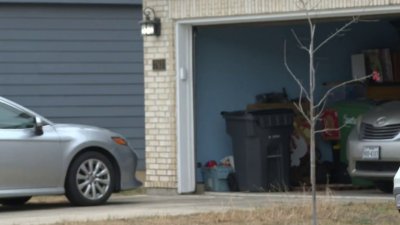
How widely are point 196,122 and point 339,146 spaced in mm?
2483

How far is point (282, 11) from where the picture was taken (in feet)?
46.1

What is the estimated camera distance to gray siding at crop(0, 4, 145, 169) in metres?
18.9

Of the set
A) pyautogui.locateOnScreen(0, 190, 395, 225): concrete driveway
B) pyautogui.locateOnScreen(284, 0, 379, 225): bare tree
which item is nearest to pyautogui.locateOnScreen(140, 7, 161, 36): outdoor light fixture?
pyautogui.locateOnScreen(284, 0, 379, 225): bare tree

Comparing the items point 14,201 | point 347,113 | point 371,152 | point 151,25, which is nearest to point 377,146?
point 371,152

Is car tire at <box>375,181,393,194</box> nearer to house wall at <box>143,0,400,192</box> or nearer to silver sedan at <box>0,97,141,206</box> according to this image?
house wall at <box>143,0,400,192</box>

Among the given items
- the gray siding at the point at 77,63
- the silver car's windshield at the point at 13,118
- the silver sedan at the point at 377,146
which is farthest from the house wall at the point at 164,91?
the gray siding at the point at 77,63

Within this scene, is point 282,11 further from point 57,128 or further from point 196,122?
point 57,128

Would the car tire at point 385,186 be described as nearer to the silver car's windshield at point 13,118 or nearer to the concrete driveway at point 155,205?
the concrete driveway at point 155,205

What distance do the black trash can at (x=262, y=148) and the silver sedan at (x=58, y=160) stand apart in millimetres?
2017

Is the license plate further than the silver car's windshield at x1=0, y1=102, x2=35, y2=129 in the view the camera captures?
Yes

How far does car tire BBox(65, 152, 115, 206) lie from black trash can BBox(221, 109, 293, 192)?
2402 millimetres

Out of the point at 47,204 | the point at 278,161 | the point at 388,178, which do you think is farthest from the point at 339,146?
the point at 47,204

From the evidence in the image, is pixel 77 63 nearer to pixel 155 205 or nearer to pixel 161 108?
pixel 161 108

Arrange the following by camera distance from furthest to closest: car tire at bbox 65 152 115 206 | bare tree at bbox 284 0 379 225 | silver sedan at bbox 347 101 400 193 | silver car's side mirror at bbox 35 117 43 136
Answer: silver sedan at bbox 347 101 400 193, car tire at bbox 65 152 115 206, silver car's side mirror at bbox 35 117 43 136, bare tree at bbox 284 0 379 225
